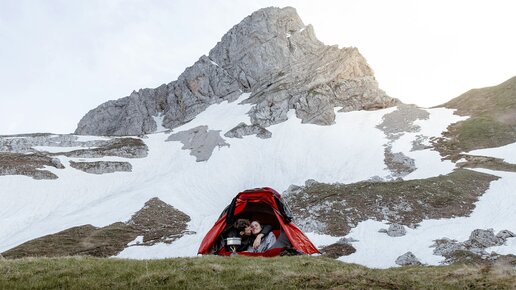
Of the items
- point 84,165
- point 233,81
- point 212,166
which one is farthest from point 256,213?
point 233,81

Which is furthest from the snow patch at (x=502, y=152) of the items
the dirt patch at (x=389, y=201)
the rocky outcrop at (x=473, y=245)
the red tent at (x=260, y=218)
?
the red tent at (x=260, y=218)

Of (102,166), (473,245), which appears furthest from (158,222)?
(473,245)

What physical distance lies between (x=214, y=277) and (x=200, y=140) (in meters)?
81.4

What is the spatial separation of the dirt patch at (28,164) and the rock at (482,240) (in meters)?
61.0

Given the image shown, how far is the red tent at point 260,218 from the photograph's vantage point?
2172cm

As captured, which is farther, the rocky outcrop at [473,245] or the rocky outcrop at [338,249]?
the rocky outcrop at [338,249]

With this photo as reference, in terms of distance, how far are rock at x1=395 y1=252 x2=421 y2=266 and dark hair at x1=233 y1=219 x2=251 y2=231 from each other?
18443mm

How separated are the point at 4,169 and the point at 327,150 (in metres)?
55.7

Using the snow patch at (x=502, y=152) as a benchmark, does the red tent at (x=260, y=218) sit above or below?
below

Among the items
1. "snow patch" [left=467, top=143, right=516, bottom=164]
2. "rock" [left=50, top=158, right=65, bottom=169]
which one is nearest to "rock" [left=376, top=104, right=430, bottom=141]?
"snow patch" [left=467, top=143, right=516, bottom=164]

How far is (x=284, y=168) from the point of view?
74812 millimetres

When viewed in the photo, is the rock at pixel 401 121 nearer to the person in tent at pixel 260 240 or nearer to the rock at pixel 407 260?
the rock at pixel 407 260

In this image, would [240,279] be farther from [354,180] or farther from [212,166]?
[212,166]

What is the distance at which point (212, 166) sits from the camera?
79.1 m
